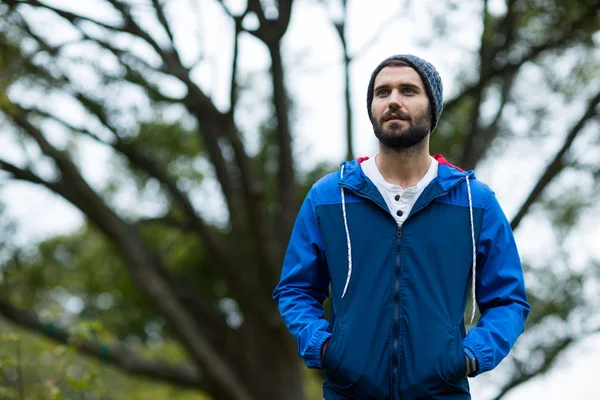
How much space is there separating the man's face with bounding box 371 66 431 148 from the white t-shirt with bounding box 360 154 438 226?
0.12 meters

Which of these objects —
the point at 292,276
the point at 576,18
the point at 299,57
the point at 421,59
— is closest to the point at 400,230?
the point at 292,276

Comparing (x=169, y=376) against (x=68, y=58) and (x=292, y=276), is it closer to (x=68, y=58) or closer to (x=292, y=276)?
(x=68, y=58)

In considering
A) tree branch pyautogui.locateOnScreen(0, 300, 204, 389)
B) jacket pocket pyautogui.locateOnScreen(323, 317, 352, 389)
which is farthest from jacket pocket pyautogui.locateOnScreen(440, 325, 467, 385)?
tree branch pyautogui.locateOnScreen(0, 300, 204, 389)

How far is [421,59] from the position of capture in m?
2.73

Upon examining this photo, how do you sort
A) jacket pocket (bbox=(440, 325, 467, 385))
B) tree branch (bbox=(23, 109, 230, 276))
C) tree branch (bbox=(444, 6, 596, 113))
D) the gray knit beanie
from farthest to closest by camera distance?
tree branch (bbox=(23, 109, 230, 276))
tree branch (bbox=(444, 6, 596, 113))
the gray knit beanie
jacket pocket (bbox=(440, 325, 467, 385))

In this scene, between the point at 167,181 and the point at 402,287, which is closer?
the point at 402,287

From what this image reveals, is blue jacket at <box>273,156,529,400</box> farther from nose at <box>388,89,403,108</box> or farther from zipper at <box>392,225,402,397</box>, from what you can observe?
nose at <box>388,89,403,108</box>

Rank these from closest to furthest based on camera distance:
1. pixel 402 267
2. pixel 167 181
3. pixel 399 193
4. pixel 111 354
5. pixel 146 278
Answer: pixel 402 267 → pixel 399 193 → pixel 146 278 → pixel 167 181 → pixel 111 354

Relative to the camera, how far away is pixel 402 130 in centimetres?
264

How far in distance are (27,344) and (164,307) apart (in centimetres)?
1290

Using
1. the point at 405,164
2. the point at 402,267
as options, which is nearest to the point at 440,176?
the point at 405,164

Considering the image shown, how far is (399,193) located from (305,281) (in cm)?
43

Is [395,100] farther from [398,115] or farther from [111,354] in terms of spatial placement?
[111,354]

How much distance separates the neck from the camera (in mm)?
2695
